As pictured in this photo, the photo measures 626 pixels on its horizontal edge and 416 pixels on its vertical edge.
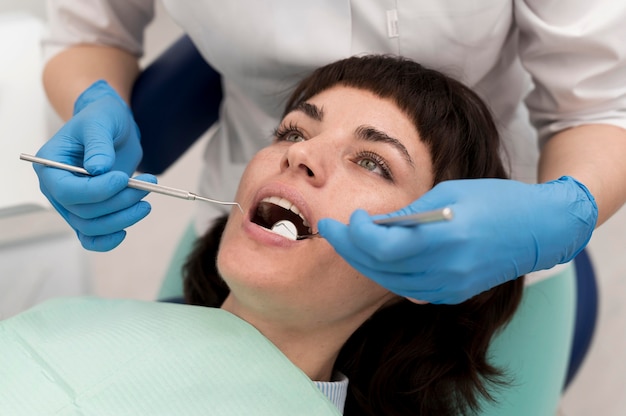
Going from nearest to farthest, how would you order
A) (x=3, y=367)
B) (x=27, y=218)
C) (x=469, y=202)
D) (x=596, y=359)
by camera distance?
1. (x=469, y=202)
2. (x=3, y=367)
3. (x=27, y=218)
4. (x=596, y=359)

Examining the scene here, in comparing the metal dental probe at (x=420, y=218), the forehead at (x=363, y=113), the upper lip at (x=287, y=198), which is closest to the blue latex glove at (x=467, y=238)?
the metal dental probe at (x=420, y=218)

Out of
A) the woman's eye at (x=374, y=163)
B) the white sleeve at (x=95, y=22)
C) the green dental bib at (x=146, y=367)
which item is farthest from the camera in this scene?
the white sleeve at (x=95, y=22)

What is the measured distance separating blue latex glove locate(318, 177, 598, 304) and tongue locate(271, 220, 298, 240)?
6.5 inches

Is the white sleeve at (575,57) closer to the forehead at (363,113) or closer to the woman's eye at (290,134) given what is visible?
the forehead at (363,113)

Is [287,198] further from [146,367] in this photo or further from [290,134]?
[146,367]

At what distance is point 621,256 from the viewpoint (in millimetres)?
2453

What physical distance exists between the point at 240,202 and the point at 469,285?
41 centimetres

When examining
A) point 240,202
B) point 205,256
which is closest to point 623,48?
point 240,202

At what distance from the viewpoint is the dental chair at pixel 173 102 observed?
1.55 metres

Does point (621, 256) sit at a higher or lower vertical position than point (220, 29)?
lower

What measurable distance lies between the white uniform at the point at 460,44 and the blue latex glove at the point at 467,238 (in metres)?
0.31

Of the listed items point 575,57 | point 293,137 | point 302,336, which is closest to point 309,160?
point 293,137

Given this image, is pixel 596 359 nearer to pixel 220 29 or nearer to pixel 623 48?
pixel 623 48

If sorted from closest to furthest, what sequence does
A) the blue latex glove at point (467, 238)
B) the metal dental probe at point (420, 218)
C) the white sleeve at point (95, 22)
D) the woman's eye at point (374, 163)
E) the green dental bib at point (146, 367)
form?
the metal dental probe at point (420, 218), the blue latex glove at point (467, 238), the green dental bib at point (146, 367), the woman's eye at point (374, 163), the white sleeve at point (95, 22)
